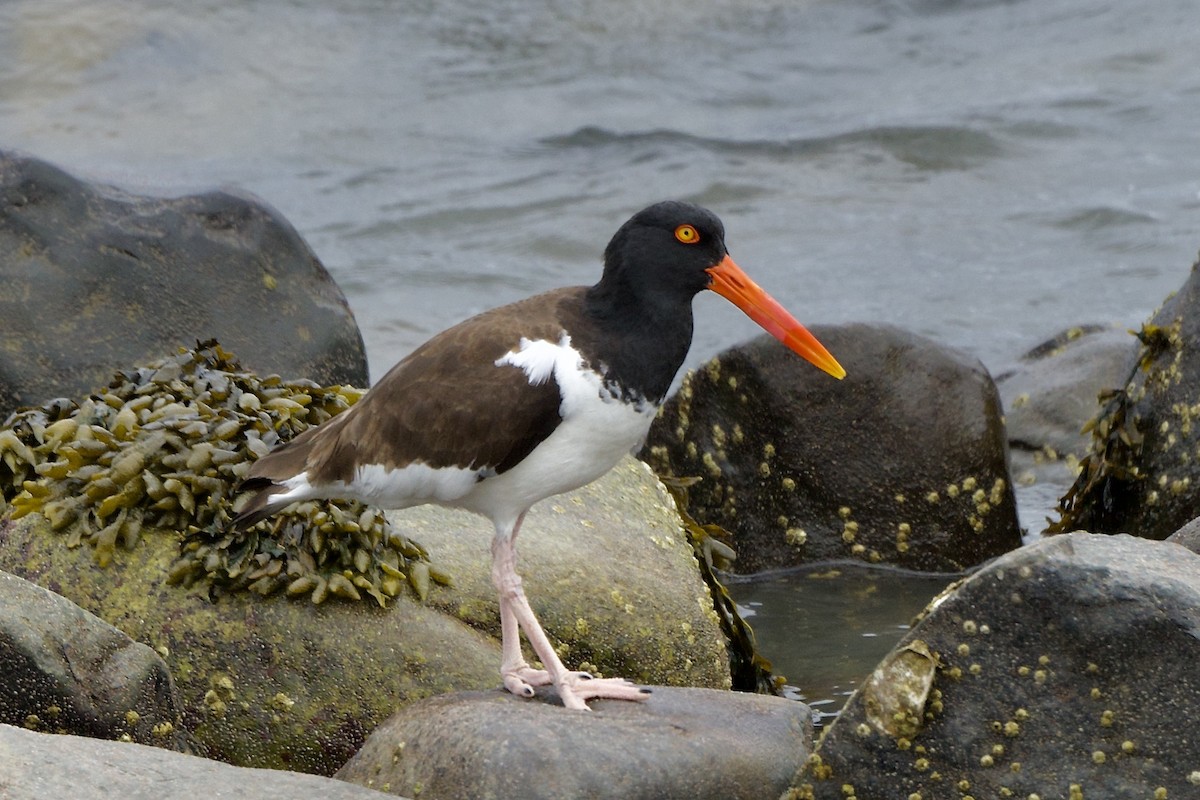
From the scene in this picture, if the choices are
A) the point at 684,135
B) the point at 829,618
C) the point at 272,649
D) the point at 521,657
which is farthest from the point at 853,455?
the point at 684,135

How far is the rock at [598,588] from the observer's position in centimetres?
543

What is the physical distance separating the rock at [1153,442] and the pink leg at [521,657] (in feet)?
8.92

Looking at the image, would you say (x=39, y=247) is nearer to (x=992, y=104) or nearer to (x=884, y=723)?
(x=884, y=723)

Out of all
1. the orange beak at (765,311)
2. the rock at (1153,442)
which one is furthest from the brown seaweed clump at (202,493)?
the rock at (1153,442)

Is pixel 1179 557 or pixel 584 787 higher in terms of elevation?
pixel 1179 557

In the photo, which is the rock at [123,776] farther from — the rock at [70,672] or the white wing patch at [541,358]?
the white wing patch at [541,358]

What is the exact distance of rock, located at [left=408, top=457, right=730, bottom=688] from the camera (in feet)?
17.8

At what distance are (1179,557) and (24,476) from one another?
4162mm

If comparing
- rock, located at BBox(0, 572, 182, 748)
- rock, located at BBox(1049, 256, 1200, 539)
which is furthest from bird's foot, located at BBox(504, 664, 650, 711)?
rock, located at BBox(1049, 256, 1200, 539)

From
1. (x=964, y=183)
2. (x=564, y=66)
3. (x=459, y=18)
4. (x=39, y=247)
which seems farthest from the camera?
(x=459, y=18)

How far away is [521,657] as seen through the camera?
16.1ft

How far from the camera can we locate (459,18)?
A: 18203 millimetres

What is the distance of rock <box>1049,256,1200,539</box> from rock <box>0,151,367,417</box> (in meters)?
3.44

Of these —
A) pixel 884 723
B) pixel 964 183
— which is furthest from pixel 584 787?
pixel 964 183
